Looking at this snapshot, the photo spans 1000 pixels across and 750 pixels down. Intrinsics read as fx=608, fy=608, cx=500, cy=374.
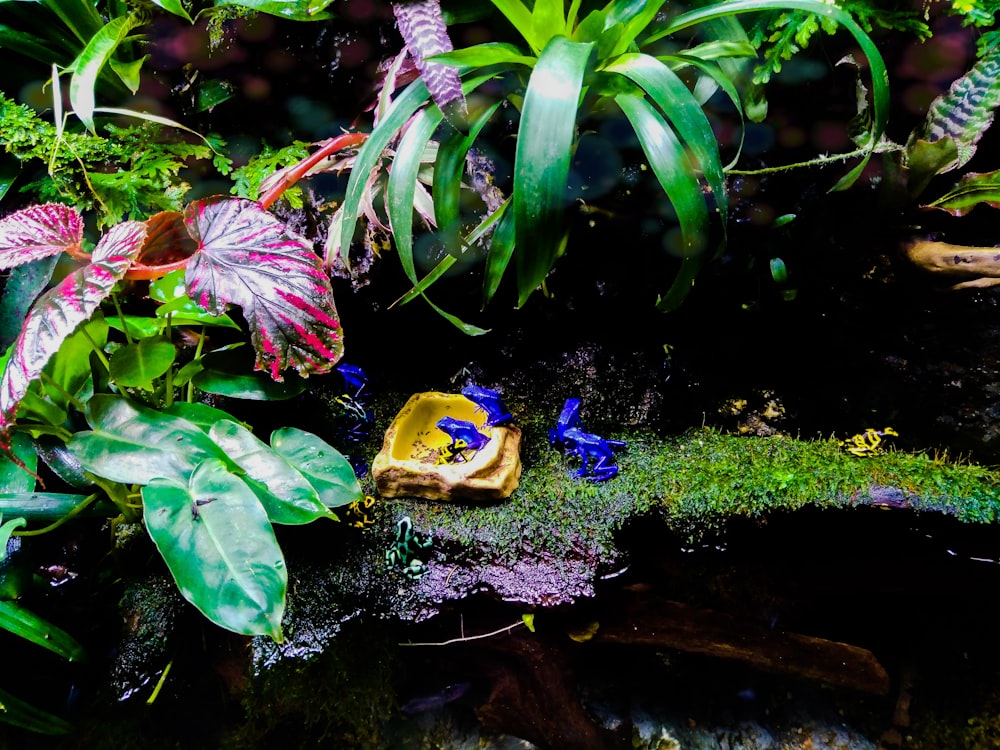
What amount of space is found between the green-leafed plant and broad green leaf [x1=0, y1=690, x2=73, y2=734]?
113 centimetres

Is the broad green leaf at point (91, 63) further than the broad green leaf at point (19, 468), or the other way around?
the broad green leaf at point (91, 63)

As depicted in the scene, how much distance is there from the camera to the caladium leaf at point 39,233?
1.15 m

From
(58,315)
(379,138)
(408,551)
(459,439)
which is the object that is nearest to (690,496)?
(459,439)

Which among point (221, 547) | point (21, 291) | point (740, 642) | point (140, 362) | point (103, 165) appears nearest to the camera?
point (221, 547)

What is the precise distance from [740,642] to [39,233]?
5.71 ft

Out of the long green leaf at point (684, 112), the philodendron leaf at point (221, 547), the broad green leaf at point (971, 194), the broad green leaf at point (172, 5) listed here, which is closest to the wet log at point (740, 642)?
the philodendron leaf at point (221, 547)

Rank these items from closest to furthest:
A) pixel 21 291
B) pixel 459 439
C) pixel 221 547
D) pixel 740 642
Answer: pixel 221 547 → pixel 740 642 → pixel 459 439 → pixel 21 291

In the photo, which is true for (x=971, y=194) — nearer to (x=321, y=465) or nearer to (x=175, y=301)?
(x=321, y=465)

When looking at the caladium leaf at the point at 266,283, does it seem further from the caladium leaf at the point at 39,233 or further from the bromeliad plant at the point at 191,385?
the caladium leaf at the point at 39,233

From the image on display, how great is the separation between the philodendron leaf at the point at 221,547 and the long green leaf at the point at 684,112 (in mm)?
1052

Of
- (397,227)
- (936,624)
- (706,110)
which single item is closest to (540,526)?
Result: (397,227)

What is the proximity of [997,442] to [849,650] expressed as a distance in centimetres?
71

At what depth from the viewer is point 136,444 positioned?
1186 mm

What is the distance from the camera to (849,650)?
55.6 inches
